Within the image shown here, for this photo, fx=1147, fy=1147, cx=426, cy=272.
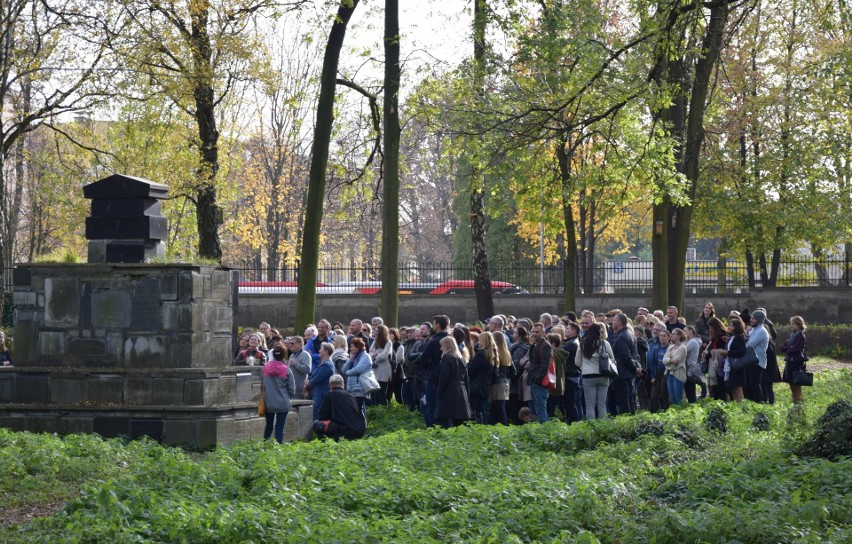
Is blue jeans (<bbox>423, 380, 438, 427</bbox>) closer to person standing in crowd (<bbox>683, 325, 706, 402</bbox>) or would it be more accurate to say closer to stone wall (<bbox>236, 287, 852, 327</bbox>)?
person standing in crowd (<bbox>683, 325, 706, 402</bbox>)

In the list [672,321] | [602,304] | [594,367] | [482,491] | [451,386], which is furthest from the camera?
[602,304]

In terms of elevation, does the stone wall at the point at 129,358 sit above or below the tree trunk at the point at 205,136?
below

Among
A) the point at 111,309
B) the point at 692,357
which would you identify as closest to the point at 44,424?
the point at 111,309

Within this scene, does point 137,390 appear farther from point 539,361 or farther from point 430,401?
point 539,361

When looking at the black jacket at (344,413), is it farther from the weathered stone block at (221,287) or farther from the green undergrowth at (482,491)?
the weathered stone block at (221,287)

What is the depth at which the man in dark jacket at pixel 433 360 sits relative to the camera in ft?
57.5

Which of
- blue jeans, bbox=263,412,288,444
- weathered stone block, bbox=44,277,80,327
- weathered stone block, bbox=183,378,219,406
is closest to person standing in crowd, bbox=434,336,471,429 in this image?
blue jeans, bbox=263,412,288,444

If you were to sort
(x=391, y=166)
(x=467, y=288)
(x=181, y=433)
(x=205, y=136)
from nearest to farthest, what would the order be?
(x=181, y=433) → (x=391, y=166) → (x=205, y=136) → (x=467, y=288)

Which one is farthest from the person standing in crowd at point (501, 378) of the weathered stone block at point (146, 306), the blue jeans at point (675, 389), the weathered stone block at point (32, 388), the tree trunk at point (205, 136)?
the tree trunk at point (205, 136)

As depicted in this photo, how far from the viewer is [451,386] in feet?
54.5

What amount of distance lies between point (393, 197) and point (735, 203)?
16897 mm

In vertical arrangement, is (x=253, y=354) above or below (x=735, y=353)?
below

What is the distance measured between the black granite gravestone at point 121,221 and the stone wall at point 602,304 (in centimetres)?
2150

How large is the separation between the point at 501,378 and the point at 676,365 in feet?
9.67
